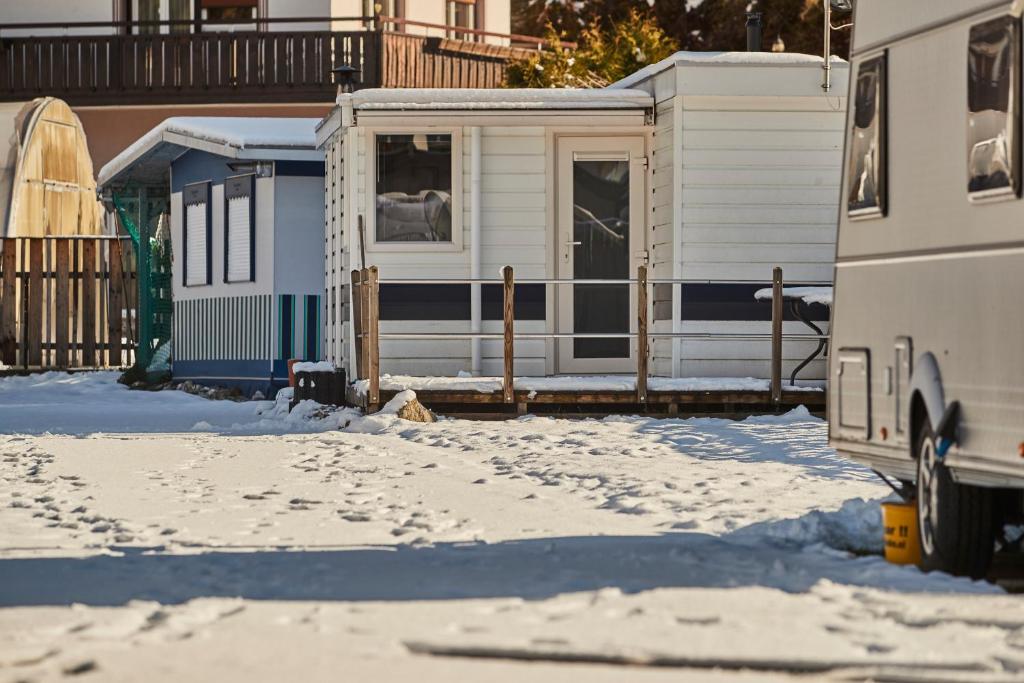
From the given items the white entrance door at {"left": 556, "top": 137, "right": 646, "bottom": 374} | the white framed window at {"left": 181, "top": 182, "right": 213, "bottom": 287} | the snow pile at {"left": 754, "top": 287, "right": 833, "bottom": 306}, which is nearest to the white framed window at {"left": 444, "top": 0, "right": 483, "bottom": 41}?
the white framed window at {"left": 181, "top": 182, "right": 213, "bottom": 287}

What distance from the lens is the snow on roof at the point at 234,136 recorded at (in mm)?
22922

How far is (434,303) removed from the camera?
19.3 m

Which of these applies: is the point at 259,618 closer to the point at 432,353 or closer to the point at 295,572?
the point at 295,572

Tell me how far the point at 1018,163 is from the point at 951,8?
111 centimetres

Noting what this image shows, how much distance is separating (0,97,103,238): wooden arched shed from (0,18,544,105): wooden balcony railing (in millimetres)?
789

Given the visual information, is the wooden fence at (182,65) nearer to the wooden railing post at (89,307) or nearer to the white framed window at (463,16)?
the white framed window at (463,16)

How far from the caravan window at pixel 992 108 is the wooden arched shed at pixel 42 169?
27.5m

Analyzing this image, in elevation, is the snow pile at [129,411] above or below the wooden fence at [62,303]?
below

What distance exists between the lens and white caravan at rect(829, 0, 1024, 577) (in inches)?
315

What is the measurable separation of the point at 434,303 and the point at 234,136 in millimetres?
4771

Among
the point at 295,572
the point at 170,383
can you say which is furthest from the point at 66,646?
the point at 170,383

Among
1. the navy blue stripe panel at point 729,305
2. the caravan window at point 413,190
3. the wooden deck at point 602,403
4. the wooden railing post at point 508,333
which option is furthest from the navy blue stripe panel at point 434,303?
the navy blue stripe panel at point 729,305

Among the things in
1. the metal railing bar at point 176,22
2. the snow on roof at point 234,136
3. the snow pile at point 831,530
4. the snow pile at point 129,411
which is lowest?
the snow pile at point 129,411

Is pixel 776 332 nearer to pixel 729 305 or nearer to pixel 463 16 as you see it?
pixel 729 305
